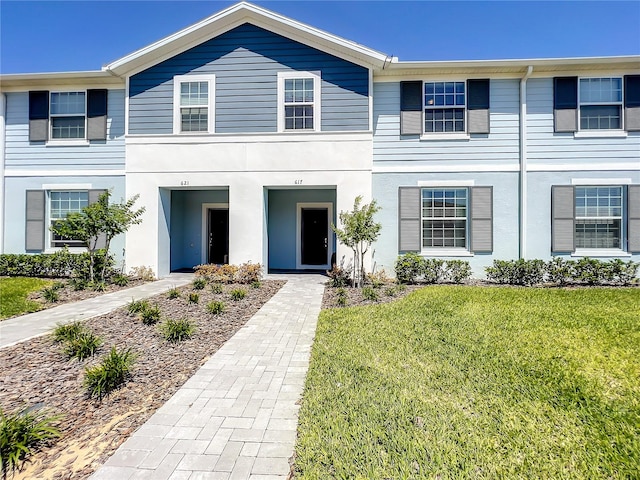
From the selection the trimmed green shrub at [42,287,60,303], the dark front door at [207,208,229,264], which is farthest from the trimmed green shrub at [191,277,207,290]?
the dark front door at [207,208,229,264]

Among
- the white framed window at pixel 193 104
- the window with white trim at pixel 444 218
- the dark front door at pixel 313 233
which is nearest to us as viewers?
the window with white trim at pixel 444 218

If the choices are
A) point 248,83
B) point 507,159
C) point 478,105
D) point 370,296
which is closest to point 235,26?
point 248,83

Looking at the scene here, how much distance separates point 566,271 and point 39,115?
17.4 m

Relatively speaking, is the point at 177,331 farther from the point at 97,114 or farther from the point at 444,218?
the point at 97,114

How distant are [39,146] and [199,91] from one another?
19.2 feet

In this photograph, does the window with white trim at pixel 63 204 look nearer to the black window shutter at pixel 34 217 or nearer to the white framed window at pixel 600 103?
the black window shutter at pixel 34 217

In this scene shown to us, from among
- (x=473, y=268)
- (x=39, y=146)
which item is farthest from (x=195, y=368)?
(x=39, y=146)

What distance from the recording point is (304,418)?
2.98m

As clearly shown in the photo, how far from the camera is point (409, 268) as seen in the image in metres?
10.1

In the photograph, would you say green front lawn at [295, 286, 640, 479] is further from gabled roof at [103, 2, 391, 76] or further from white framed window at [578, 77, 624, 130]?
gabled roof at [103, 2, 391, 76]

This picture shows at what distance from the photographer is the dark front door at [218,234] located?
1335 centimetres

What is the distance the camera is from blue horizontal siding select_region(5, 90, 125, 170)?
11117 mm

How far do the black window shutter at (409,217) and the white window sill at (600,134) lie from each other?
5107 mm

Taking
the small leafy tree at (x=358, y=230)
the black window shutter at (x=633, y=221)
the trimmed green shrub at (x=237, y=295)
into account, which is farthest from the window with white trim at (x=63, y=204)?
the black window shutter at (x=633, y=221)
